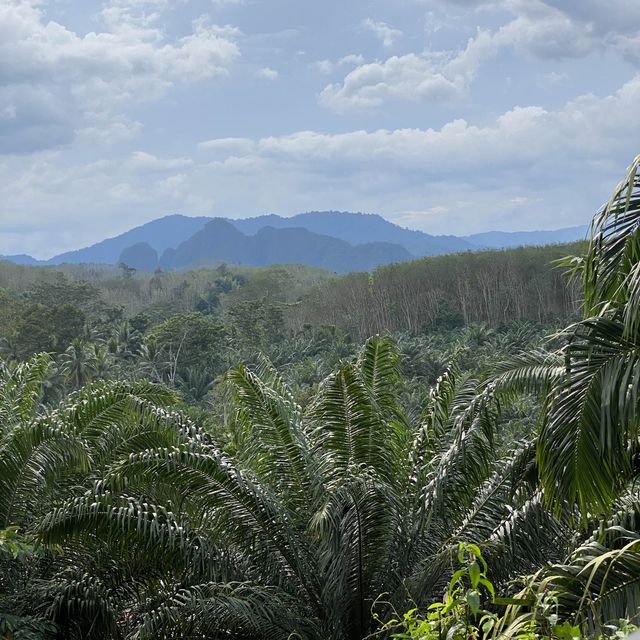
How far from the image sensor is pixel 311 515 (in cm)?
716

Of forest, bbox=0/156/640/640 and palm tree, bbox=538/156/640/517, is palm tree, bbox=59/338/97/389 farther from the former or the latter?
palm tree, bbox=538/156/640/517

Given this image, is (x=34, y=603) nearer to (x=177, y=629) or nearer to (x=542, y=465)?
(x=177, y=629)

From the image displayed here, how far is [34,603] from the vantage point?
24.9 feet

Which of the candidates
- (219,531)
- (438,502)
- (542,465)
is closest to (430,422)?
(438,502)

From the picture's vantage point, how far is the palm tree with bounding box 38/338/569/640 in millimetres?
6352

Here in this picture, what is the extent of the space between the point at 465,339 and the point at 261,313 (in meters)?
14.0

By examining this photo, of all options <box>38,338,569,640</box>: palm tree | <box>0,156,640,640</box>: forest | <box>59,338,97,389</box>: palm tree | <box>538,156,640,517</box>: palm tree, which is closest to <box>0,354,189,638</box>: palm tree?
<box>0,156,640,640</box>: forest

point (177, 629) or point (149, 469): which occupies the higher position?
point (149, 469)

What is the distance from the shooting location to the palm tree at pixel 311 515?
6352mm

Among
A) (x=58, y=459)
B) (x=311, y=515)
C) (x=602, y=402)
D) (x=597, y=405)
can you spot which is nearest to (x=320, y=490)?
(x=311, y=515)

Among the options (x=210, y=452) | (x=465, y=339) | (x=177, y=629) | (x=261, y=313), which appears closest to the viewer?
(x=177, y=629)

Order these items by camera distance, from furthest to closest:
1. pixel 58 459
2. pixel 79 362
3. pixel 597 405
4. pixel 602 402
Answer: pixel 79 362 → pixel 58 459 → pixel 597 405 → pixel 602 402

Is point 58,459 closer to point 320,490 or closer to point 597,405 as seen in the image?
point 320,490

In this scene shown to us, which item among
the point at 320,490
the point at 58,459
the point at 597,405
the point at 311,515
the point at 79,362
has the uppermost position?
the point at 597,405
